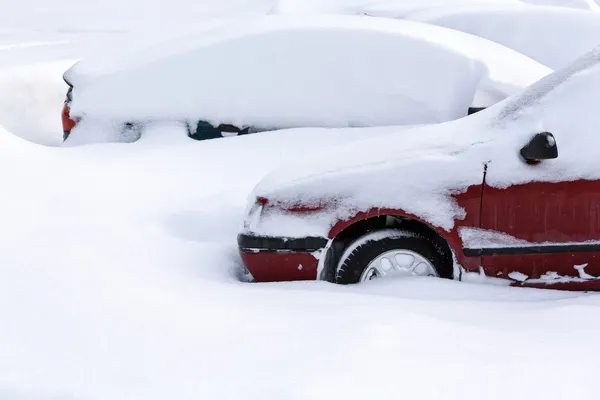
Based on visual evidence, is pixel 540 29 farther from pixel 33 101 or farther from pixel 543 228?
pixel 33 101

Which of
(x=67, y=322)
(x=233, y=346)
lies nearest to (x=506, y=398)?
(x=233, y=346)

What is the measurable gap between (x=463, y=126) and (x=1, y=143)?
372 cm

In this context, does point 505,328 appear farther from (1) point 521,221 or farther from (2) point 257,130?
(2) point 257,130

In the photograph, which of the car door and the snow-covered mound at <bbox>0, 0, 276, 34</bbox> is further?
the snow-covered mound at <bbox>0, 0, 276, 34</bbox>

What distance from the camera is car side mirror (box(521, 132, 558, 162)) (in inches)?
134

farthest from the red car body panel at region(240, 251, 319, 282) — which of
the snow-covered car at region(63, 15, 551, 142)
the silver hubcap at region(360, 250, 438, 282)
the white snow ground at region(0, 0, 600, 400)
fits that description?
the snow-covered car at region(63, 15, 551, 142)

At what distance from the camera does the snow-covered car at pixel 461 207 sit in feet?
11.5

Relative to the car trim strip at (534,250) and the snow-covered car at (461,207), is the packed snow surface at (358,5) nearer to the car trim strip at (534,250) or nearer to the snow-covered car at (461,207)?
the snow-covered car at (461,207)

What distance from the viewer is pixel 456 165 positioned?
3580 millimetres

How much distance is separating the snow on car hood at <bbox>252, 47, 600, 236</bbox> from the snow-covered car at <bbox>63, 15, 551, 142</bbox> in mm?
1982

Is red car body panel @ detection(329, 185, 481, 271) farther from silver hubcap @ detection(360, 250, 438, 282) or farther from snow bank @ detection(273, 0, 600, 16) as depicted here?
snow bank @ detection(273, 0, 600, 16)

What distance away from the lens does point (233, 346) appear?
2.86 metres

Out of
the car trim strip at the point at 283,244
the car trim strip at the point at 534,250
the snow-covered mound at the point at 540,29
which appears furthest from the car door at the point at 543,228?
the snow-covered mound at the point at 540,29

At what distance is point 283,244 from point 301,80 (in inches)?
101
